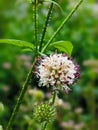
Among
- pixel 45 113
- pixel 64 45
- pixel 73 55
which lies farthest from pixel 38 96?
pixel 73 55

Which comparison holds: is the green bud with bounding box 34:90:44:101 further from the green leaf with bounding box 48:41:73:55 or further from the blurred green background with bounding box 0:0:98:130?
the green leaf with bounding box 48:41:73:55

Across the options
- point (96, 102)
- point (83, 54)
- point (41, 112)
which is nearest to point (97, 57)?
point (83, 54)

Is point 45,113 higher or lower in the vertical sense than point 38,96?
lower

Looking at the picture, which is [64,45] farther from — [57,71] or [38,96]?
[38,96]

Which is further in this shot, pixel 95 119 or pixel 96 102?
pixel 96 102

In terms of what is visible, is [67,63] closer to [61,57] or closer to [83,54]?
[61,57]

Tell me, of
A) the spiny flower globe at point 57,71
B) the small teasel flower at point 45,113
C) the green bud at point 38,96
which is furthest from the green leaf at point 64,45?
the green bud at point 38,96
